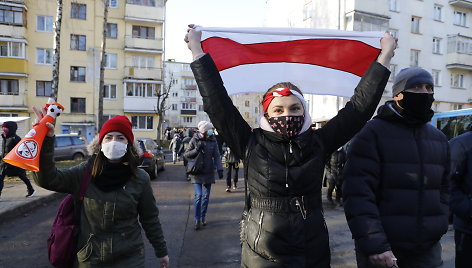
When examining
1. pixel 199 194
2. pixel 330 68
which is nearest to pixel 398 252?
pixel 330 68

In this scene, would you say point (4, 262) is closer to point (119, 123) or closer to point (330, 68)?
point (119, 123)

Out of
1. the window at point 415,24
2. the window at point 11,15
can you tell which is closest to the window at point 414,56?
the window at point 415,24

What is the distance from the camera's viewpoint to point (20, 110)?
33.4 m

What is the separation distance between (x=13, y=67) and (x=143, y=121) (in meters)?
12.9

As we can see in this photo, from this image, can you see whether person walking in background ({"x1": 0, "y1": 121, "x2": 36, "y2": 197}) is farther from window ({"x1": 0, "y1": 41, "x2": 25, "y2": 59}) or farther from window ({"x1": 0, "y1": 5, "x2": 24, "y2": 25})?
window ({"x1": 0, "y1": 5, "x2": 24, "y2": 25})

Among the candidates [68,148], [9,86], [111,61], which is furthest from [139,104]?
[68,148]

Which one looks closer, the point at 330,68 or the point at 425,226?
the point at 425,226

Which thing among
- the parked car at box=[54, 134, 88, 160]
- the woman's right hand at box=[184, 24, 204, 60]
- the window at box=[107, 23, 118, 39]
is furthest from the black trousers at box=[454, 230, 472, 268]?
the window at box=[107, 23, 118, 39]

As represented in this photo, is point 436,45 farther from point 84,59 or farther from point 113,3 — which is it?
point 84,59

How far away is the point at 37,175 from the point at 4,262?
3.56 metres

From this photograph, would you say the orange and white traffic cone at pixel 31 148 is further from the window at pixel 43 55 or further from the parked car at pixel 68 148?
the window at pixel 43 55

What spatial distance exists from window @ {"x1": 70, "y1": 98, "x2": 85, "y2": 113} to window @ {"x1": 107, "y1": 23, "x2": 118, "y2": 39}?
23.7ft

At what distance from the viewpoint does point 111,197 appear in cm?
271

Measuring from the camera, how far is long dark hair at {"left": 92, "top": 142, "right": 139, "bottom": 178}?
2.74 meters
